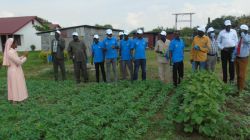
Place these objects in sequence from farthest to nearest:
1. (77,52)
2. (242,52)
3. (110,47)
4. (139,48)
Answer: (77,52), (110,47), (139,48), (242,52)

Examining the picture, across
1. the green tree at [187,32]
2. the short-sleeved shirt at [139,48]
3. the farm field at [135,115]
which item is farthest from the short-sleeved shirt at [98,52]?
the green tree at [187,32]

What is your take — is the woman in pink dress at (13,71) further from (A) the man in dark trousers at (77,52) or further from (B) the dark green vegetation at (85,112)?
(A) the man in dark trousers at (77,52)

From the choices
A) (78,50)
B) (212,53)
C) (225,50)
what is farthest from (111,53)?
(225,50)

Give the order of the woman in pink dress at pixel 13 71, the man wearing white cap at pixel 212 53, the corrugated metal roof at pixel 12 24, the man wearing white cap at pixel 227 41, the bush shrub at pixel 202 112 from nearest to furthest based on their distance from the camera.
Result: the bush shrub at pixel 202 112
the woman in pink dress at pixel 13 71
the man wearing white cap at pixel 227 41
the man wearing white cap at pixel 212 53
the corrugated metal roof at pixel 12 24

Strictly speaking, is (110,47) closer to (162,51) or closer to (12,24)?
(162,51)

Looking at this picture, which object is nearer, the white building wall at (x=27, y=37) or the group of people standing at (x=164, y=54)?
the group of people standing at (x=164, y=54)

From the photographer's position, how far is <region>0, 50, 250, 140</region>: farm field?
5.69 meters

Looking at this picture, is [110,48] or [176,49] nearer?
[176,49]

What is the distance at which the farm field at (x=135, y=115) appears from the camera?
5.69 metres

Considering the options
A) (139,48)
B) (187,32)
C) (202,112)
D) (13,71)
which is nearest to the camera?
(202,112)

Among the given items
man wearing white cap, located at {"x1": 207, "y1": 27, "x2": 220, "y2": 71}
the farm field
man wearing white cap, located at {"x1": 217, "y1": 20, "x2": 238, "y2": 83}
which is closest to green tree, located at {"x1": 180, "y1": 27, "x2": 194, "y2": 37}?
man wearing white cap, located at {"x1": 207, "y1": 27, "x2": 220, "y2": 71}

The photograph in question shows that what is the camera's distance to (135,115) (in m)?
6.80

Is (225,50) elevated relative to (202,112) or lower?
elevated

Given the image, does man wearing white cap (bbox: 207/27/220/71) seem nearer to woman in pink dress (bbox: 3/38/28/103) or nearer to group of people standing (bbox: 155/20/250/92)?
group of people standing (bbox: 155/20/250/92)
